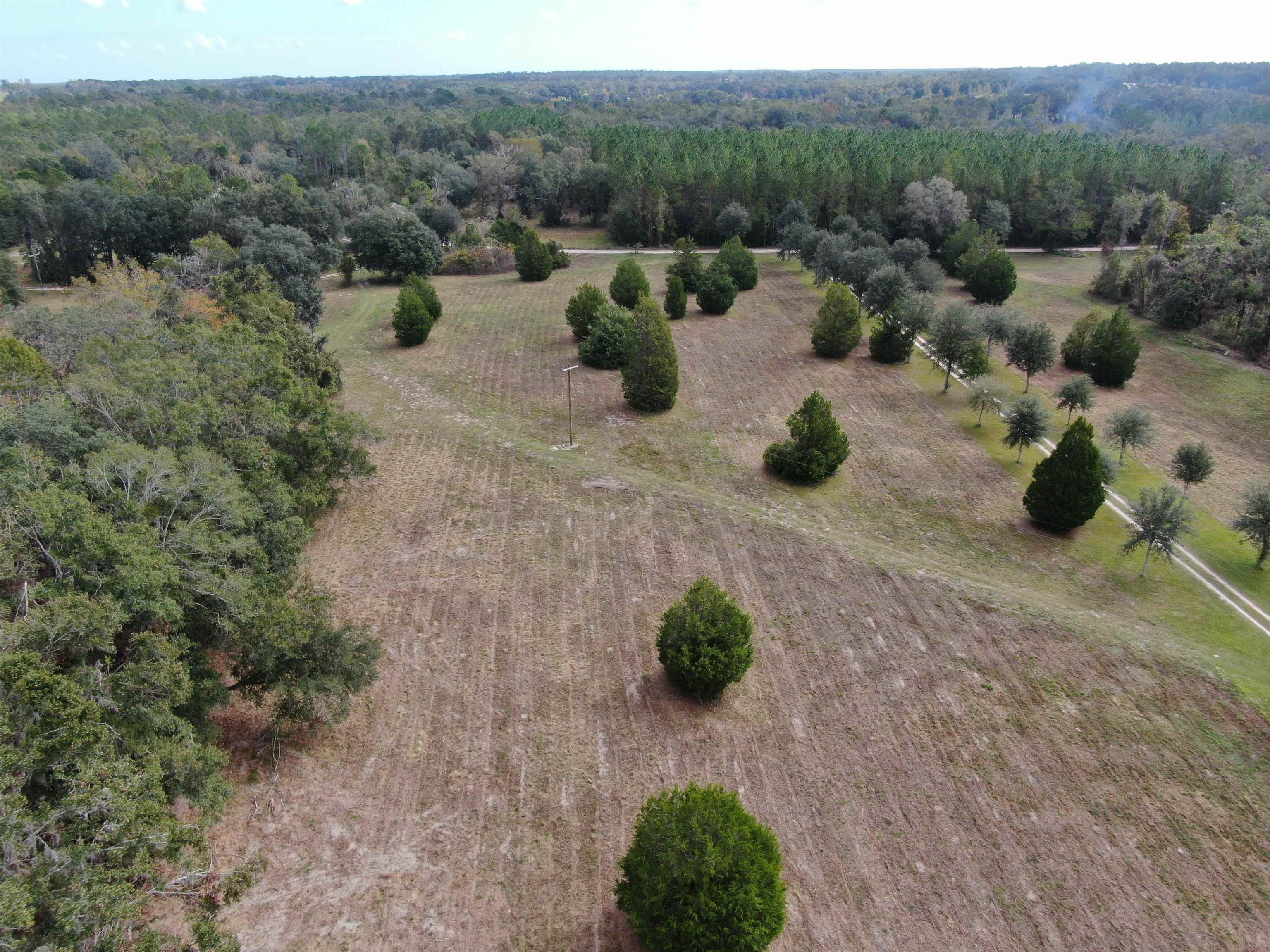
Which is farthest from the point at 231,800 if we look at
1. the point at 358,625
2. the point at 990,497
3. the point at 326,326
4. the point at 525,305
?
the point at 525,305

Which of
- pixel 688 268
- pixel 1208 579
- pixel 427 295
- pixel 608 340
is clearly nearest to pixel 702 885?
pixel 1208 579

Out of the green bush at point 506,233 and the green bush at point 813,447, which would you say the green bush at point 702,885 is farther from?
the green bush at point 506,233

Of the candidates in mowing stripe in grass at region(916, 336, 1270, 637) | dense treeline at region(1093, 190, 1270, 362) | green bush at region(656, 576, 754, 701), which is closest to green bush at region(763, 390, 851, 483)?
mowing stripe in grass at region(916, 336, 1270, 637)

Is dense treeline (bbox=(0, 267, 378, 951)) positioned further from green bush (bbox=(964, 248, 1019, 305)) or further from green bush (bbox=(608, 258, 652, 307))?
green bush (bbox=(964, 248, 1019, 305))

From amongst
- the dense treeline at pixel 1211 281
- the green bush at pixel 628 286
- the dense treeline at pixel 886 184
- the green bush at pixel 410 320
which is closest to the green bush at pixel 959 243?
the dense treeline at pixel 886 184

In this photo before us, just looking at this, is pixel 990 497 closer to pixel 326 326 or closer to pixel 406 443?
pixel 406 443

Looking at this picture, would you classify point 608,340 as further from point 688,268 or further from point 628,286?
point 688,268
